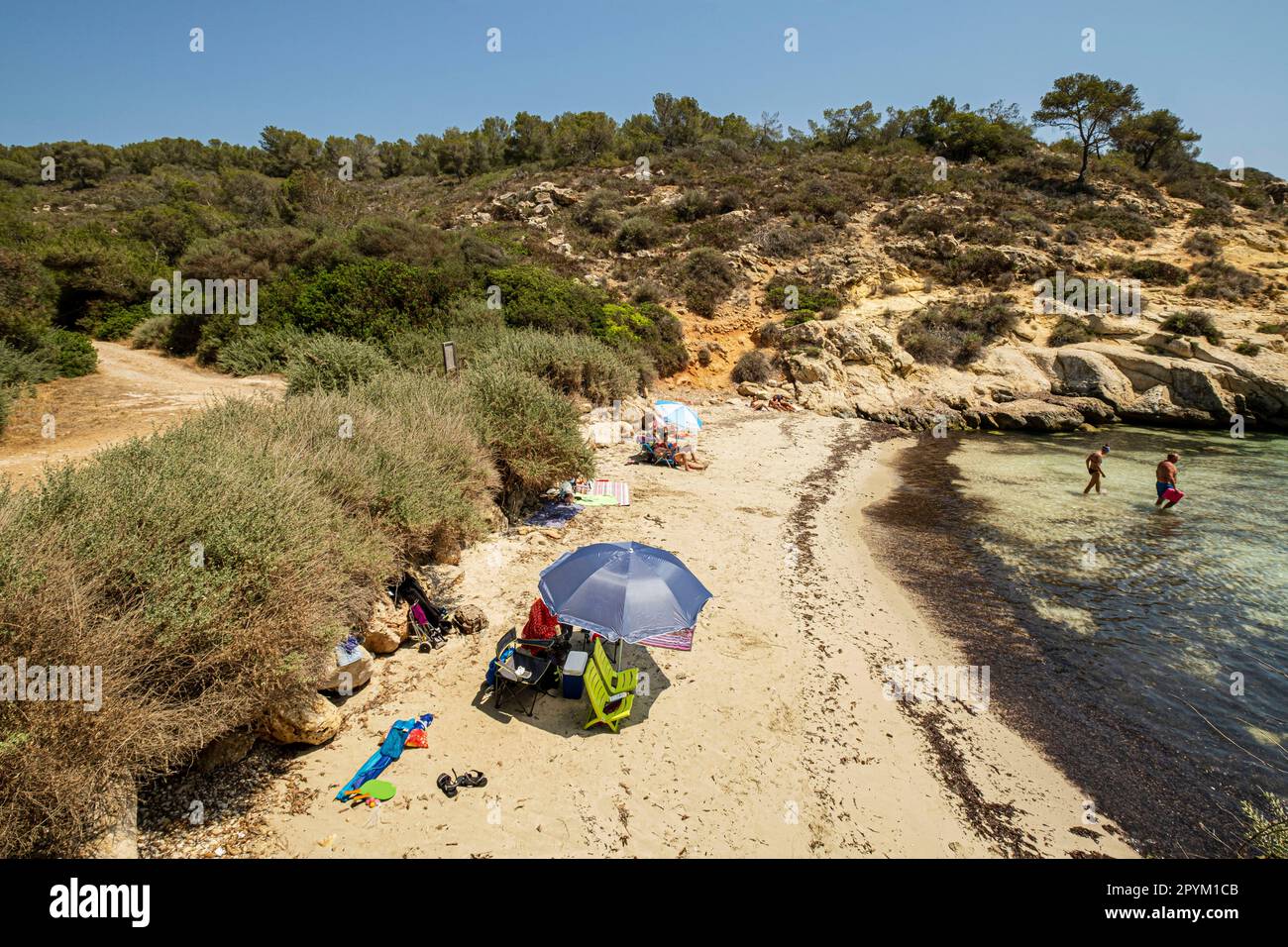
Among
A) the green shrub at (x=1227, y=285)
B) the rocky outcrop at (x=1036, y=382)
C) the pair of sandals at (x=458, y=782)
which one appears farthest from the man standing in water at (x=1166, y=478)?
the green shrub at (x=1227, y=285)

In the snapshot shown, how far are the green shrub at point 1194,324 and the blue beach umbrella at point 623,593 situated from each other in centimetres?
3246

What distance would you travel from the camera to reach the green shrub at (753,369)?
82.9 ft

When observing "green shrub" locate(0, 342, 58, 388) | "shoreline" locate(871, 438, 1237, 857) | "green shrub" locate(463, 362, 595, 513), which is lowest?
"shoreline" locate(871, 438, 1237, 857)

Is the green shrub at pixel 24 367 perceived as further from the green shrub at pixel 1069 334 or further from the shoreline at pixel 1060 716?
the green shrub at pixel 1069 334

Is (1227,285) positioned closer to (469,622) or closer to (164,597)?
(469,622)

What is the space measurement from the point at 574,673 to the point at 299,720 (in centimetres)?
258

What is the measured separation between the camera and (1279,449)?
20.5m

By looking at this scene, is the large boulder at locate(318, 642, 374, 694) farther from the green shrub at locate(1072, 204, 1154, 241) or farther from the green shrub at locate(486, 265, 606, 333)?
the green shrub at locate(1072, 204, 1154, 241)

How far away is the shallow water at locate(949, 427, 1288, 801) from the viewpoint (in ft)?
22.5

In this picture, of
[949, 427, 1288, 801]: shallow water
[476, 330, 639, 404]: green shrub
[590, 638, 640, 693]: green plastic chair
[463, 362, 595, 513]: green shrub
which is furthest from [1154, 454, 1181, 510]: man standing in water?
[590, 638, 640, 693]: green plastic chair

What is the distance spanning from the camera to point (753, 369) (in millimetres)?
25328

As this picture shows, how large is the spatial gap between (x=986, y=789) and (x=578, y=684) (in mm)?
4395

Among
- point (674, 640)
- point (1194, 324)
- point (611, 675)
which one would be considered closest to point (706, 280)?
point (1194, 324)

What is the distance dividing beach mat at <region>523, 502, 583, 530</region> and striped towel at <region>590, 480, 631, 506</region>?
3.25ft
